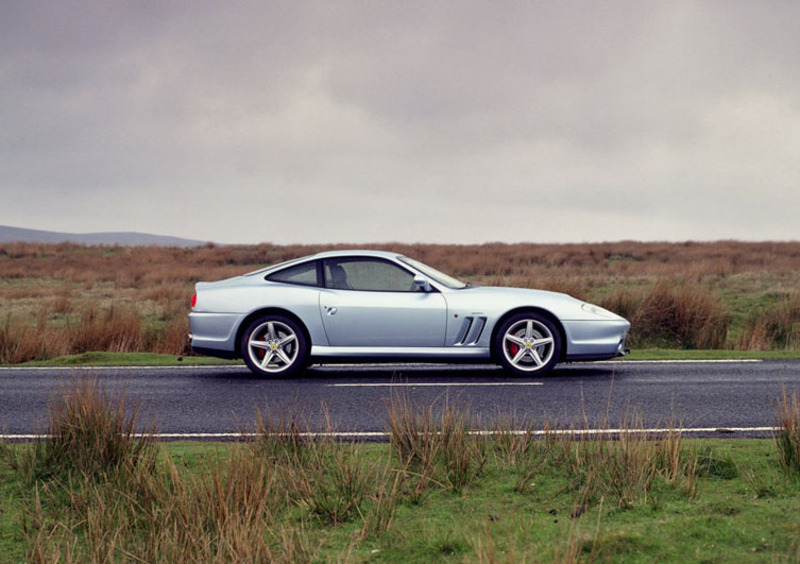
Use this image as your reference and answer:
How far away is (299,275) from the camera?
11.7 m

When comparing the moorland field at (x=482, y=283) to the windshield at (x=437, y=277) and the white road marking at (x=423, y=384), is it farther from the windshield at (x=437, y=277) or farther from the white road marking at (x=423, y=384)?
the white road marking at (x=423, y=384)

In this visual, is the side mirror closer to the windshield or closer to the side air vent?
the windshield

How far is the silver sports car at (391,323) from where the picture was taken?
11.2 metres

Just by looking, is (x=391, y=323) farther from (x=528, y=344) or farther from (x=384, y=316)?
(x=528, y=344)

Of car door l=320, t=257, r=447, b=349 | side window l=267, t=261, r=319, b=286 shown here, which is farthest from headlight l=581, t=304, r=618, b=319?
side window l=267, t=261, r=319, b=286

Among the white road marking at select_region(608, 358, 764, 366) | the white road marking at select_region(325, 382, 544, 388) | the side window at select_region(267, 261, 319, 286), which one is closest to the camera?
the white road marking at select_region(325, 382, 544, 388)

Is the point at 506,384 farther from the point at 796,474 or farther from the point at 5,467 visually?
the point at 5,467

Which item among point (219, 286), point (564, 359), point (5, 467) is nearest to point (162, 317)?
point (219, 286)

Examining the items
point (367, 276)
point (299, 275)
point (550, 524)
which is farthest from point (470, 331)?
point (550, 524)

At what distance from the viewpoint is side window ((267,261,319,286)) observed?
38.3 feet

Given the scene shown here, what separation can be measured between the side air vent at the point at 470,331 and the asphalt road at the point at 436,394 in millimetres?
488

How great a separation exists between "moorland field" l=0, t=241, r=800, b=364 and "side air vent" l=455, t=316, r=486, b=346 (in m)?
6.96

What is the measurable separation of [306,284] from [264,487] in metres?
6.57

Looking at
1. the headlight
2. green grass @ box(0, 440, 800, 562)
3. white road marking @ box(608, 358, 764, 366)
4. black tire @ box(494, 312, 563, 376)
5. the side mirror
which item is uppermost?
the side mirror
